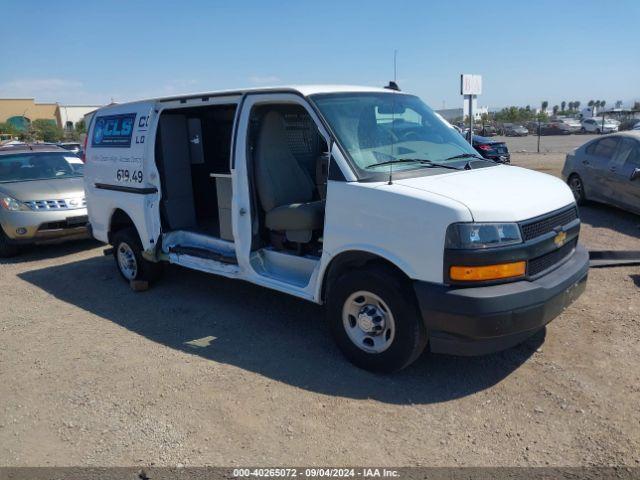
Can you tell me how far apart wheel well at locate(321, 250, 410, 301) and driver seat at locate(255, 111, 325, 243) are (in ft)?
2.01

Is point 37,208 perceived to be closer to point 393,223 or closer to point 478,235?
point 393,223

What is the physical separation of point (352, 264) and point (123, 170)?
3502mm

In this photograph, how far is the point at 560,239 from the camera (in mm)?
3951

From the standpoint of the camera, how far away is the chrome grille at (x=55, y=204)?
329 inches

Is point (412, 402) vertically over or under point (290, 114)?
under

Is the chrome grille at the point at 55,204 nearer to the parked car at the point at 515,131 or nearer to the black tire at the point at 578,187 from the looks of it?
the black tire at the point at 578,187

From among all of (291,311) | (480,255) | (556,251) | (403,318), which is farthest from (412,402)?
(291,311)

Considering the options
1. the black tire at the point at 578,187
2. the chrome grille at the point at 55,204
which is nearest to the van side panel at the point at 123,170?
the chrome grille at the point at 55,204

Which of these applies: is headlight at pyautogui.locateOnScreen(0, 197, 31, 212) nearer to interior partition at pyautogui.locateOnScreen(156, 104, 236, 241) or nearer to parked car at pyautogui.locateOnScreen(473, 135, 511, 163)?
interior partition at pyautogui.locateOnScreen(156, 104, 236, 241)

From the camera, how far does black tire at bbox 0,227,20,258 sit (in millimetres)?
8492

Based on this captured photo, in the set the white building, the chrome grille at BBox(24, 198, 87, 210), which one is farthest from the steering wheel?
the white building

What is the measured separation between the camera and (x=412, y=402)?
369cm

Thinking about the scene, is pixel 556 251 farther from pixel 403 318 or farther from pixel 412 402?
pixel 412 402

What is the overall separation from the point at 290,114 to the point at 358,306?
7.50 feet
